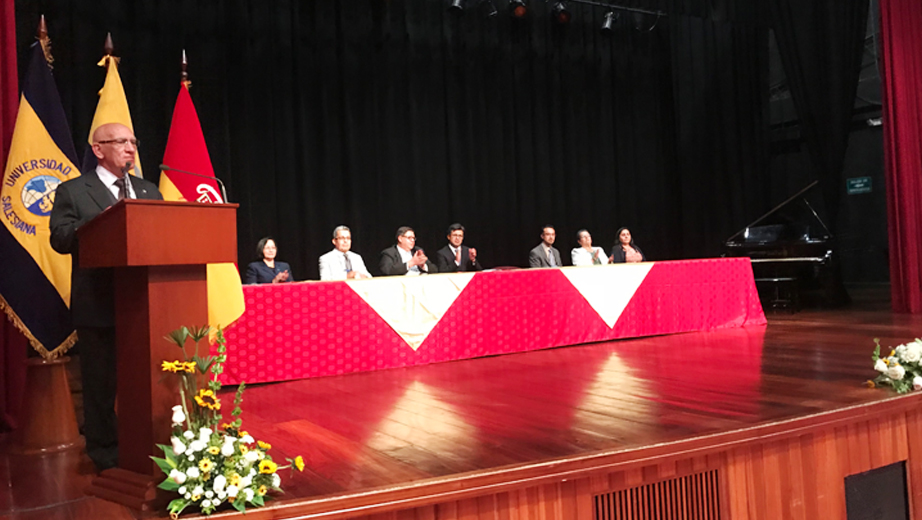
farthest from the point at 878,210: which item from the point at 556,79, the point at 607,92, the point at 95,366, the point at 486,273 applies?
the point at 95,366

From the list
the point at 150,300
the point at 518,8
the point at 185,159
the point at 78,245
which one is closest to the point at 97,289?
the point at 78,245

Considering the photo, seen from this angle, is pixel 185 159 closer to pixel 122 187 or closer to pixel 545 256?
pixel 122 187

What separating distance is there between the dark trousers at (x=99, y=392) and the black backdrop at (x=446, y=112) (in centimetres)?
401

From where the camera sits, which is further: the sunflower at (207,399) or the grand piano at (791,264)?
the grand piano at (791,264)

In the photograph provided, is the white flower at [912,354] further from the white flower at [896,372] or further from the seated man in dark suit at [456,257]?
the seated man in dark suit at [456,257]

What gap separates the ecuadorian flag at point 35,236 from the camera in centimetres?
285

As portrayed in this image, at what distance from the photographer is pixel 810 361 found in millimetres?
3701

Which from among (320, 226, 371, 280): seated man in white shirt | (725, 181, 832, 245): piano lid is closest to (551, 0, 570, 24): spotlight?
(725, 181, 832, 245): piano lid

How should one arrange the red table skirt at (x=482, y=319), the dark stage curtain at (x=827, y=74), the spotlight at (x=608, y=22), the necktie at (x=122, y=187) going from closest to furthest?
the necktie at (x=122, y=187) < the red table skirt at (x=482, y=319) < the dark stage curtain at (x=827, y=74) < the spotlight at (x=608, y=22)

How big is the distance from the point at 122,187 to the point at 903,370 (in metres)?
3.14

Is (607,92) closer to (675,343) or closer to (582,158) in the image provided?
(582,158)

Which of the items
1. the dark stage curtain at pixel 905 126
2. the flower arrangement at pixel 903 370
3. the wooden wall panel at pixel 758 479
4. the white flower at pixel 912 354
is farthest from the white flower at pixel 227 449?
the dark stage curtain at pixel 905 126

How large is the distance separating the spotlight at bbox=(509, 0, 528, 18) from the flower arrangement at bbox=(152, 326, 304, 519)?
6.64 meters

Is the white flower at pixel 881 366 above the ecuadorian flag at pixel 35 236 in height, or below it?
below
